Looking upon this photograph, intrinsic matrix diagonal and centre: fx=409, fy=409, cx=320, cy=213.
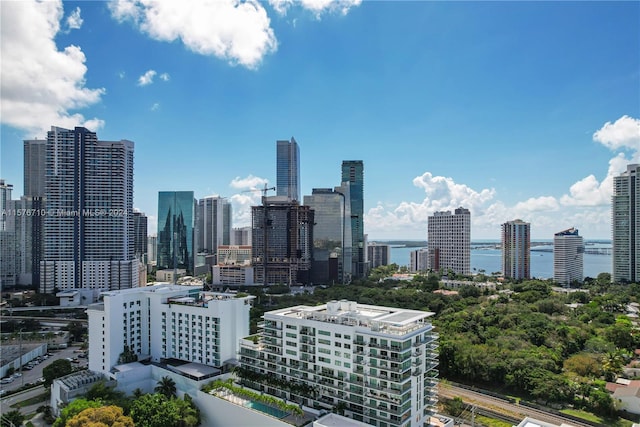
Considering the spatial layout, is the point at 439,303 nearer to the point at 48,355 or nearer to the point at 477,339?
the point at 477,339

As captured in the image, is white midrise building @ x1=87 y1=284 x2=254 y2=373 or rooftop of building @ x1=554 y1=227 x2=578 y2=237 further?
rooftop of building @ x1=554 y1=227 x2=578 y2=237

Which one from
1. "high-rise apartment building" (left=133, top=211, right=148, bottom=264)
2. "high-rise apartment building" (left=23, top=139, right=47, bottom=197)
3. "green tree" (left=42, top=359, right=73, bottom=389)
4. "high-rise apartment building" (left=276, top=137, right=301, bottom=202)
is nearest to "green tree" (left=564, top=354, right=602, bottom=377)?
"green tree" (left=42, top=359, right=73, bottom=389)

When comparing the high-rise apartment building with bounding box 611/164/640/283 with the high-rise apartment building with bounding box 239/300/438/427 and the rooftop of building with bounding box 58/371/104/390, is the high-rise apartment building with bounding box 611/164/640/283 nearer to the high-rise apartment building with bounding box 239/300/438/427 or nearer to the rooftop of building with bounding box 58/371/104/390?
the high-rise apartment building with bounding box 239/300/438/427

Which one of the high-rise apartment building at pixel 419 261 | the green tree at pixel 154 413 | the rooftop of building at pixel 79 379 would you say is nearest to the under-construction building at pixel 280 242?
the high-rise apartment building at pixel 419 261

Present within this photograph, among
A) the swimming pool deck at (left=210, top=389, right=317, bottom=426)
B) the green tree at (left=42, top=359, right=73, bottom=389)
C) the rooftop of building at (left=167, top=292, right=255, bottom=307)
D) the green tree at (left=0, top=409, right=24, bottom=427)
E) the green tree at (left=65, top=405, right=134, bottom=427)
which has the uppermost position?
the rooftop of building at (left=167, top=292, right=255, bottom=307)

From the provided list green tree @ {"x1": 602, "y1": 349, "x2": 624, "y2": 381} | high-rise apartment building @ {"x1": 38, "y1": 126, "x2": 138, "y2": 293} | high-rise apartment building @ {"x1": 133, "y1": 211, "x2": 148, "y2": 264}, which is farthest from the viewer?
high-rise apartment building @ {"x1": 133, "y1": 211, "x2": 148, "y2": 264}

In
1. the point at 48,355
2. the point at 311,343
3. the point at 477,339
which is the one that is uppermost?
the point at 311,343

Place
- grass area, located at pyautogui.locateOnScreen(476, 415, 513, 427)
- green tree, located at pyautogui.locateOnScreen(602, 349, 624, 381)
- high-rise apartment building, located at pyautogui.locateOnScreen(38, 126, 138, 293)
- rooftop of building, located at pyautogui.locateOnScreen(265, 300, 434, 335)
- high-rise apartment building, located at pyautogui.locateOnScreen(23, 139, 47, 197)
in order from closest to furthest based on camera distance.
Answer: rooftop of building, located at pyautogui.locateOnScreen(265, 300, 434, 335), grass area, located at pyautogui.locateOnScreen(476, 415, 513, 427), green tree, located at pyautogui.locateOnScreen(602, 349, 624, 381), high-rise apartment building, located at pyautogui.locateOnScreen(38, 126, 138, 293), high-rise apartment building, located at pyautogui.locateOnScreen(23, 139, 47, 197)

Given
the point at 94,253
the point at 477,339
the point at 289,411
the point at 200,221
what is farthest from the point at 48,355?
the point at 200,221
